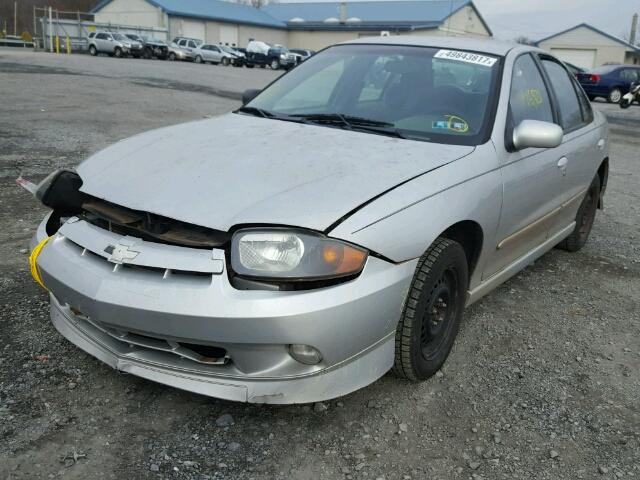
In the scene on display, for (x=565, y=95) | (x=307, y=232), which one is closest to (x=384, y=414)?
(x=307, y=232)

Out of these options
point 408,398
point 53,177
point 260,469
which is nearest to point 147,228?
point 53,177

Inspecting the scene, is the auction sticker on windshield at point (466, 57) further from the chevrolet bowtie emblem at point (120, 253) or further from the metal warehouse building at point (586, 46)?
the metal warehouse building at point (586, 46)

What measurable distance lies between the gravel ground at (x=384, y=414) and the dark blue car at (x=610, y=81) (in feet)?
69.3

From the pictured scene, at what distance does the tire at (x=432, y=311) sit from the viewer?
250 centimetres

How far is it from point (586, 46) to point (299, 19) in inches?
1071

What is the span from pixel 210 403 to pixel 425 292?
1.04 m

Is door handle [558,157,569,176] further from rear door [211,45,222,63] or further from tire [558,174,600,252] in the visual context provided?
rear door [211,45,222,63]

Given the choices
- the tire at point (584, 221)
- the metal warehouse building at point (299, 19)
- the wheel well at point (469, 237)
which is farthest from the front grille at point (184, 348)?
the metal warehouse building at point (299, 19)

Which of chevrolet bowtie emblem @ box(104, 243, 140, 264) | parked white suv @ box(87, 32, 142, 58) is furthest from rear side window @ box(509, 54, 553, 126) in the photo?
parked white suv @ box(87, 32, 142, 58)

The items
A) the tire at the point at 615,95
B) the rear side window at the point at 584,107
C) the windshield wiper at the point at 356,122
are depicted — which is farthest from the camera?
the tire at the point at 615,95

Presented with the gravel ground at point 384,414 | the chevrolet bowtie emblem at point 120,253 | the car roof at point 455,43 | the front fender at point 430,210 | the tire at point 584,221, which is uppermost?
the car roof at point 455,43

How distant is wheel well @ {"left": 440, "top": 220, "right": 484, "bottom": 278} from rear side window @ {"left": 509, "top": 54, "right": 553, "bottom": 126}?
29.6 inches

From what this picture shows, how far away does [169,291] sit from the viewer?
211cm

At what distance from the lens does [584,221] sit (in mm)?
4844
